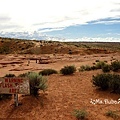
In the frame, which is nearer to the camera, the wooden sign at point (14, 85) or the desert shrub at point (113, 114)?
the desert shrub at point (113, 114)

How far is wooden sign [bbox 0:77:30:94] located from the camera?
1105 cm

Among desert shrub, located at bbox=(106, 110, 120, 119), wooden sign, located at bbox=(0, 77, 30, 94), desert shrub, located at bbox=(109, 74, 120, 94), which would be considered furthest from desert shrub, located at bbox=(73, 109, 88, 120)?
desert shrub, located at bbox=(109, 74, 120, 94)

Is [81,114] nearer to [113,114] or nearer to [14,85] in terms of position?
[113,114]

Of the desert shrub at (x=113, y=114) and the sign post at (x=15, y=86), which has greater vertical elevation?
the sign post at (x=15, y=86)

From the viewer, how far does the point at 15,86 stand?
438 inches

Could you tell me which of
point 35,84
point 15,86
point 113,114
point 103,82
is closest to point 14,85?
point 15,86

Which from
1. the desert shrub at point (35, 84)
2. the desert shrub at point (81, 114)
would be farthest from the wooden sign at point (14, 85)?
the desert shrub at point (81, 114)

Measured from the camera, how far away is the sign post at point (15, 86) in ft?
36.2

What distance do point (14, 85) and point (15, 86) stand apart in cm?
6

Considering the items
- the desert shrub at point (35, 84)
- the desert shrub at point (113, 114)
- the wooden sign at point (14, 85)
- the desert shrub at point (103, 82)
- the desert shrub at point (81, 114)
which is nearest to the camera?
the desert shrub at point (81, 114)

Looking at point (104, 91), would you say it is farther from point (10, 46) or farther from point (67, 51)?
point (10, 46)

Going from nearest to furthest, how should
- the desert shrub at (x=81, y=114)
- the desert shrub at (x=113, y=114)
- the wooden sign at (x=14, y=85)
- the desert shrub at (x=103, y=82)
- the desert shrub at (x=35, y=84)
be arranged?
the desert shrub at (x=81, y=114), the desert shrub at (x=113, y=114), the wooden sign at (x=14, y=85), the desert shrub at (x=35, y=84), the desert shrub at (x=103, y=82)

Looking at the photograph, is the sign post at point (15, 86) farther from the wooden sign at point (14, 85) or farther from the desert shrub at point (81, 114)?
the desert shrub at point (81, 114)

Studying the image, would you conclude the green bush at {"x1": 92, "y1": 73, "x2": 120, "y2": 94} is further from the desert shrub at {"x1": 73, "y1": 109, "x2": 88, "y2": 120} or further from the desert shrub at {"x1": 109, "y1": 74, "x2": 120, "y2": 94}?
the desert shrub at {"x1": 73, "y1": 109, "x2": 88, "y2": 120}
